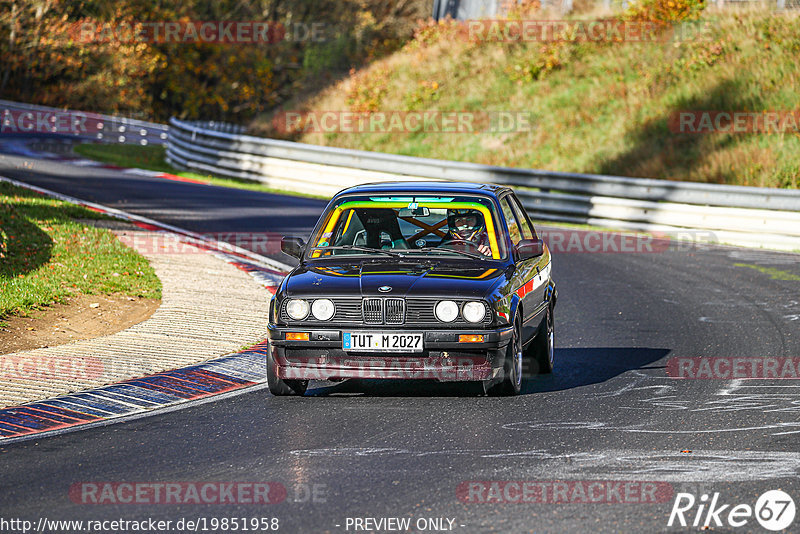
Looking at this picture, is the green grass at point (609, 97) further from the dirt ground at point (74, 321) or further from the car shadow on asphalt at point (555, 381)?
the dirt ground at point (74, 321)

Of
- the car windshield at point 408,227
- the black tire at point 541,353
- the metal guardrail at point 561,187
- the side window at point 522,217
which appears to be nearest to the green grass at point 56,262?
the car windshield at point 408,227

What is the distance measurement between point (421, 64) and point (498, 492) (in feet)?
108

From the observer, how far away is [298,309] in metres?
8.59

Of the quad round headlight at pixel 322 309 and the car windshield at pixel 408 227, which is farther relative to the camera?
the car windshield at pixel 408 227

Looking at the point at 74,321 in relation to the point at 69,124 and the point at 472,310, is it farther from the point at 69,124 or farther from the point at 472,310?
the point at 69,124

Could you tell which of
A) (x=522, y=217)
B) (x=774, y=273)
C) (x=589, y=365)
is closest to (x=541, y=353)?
(x=589, y=365)

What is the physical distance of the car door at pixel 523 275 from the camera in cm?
931

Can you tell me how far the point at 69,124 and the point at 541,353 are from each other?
1236 inches

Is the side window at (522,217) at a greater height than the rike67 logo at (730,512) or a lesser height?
greater

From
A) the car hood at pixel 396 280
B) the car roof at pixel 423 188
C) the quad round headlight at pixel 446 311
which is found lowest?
the quad round headlight at pixel 446 311

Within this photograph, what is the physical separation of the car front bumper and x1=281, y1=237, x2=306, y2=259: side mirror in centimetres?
104

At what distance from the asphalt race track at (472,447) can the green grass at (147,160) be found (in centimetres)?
1721

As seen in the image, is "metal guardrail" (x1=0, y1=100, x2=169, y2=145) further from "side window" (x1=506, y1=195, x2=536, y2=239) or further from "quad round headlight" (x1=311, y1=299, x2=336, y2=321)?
"quad round headlight" (x1=311, y1=299, x2=336, y2=321)

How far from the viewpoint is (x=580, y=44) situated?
3519 centimetres
